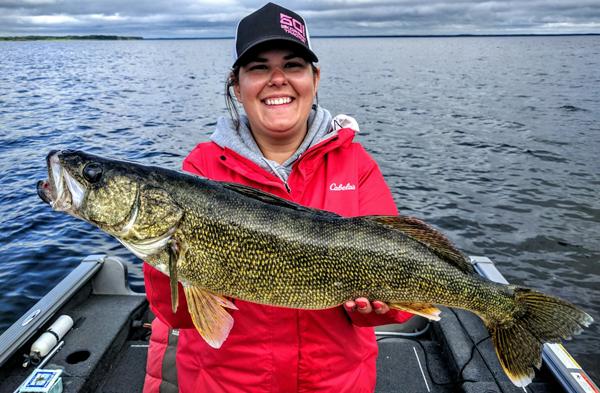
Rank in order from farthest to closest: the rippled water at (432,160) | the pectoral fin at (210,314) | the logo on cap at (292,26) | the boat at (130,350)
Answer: the rippled water at (432,160), the boat at (130,350), the logo on cap at (292,26), the pectoral fin at (210,314)

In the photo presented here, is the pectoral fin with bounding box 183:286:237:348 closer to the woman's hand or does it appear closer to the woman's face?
the woman's hand

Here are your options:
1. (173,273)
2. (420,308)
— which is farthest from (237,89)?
(420,308)

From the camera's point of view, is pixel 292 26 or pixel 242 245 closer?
pixel 242 245

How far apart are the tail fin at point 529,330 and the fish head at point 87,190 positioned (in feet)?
8.35

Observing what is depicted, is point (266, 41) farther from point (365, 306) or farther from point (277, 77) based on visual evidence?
point (365, 306)

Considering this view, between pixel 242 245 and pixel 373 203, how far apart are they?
3.17 ft

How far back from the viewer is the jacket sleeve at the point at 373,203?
304cm

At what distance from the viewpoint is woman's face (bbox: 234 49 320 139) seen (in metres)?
3.17

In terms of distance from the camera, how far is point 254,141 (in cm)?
340

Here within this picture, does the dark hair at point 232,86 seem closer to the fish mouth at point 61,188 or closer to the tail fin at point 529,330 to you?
the fish mouth at point 61,188

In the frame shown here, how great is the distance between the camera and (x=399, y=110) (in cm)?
2567

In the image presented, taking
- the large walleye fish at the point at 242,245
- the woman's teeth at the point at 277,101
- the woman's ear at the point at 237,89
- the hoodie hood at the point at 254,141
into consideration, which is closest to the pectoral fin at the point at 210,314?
the large walleye fish at the point at 242,245

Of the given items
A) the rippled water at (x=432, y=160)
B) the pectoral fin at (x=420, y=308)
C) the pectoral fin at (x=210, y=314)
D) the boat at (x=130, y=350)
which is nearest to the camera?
the pectoral fin at (x=210, y=314)

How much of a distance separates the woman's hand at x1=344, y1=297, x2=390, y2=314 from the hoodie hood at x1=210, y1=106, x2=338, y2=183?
37.2 inches
